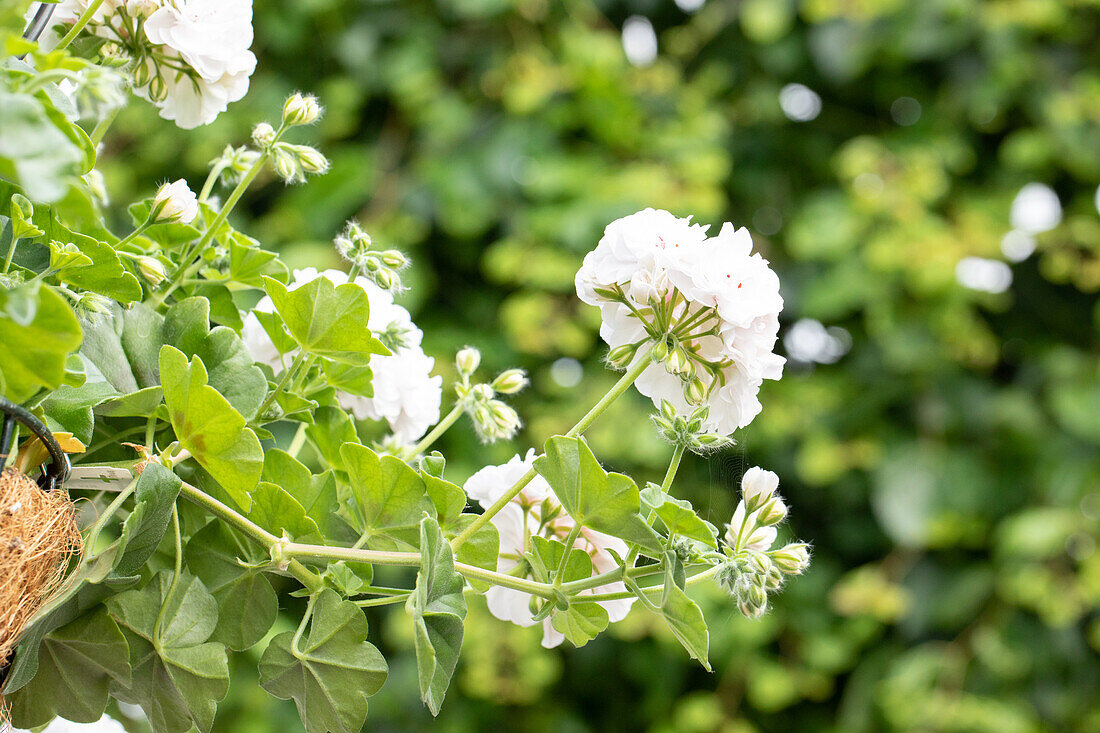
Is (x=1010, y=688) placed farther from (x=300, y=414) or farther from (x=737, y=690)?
(x=300, y=414)

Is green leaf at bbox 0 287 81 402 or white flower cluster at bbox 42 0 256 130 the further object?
white flower cluster at bbox 42 0 256 130

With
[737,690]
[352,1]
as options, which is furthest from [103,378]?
[352,1]

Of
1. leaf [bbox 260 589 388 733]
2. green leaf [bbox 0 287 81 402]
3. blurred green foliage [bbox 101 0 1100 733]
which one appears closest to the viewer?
green leaf [bbox 0 287 81 402]

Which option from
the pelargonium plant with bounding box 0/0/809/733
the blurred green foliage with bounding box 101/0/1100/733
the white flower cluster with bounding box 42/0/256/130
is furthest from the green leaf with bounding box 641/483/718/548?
the blurred green foliage with bounding box 101/0/1100/733

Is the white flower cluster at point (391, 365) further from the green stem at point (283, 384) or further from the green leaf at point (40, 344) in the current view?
the green leaf at point (40, 344)

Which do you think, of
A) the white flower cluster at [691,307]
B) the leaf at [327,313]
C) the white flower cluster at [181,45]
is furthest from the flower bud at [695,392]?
the white flower cluster at [181,45]

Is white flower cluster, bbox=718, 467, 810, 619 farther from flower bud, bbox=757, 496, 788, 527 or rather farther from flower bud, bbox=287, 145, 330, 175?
flower bud, bbox=287, 145, 330, 175
